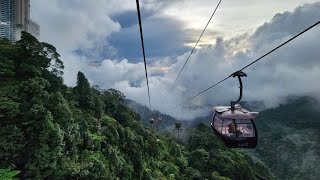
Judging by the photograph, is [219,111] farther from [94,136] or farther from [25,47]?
[25,47]

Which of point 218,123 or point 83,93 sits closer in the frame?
point 218,123

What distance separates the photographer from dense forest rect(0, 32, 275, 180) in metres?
36.7

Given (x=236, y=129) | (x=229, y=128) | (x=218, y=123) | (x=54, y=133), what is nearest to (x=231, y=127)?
(x=229, y=128)

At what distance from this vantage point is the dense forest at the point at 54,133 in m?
36.7

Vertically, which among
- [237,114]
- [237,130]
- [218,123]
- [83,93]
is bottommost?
[237,130]

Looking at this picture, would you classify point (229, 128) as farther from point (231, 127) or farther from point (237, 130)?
point (237, 130)

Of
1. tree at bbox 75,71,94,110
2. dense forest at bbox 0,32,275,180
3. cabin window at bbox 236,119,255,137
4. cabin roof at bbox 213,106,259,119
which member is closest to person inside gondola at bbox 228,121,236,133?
cabin window at bbox 236,119,255,137

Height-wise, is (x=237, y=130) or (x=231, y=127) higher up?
(x=231, y=127)

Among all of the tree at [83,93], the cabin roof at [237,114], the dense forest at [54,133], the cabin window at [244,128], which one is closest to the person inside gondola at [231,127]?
the cabin window at [244,128]

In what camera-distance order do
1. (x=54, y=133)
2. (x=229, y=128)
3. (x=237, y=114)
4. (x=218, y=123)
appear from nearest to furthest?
(x=237, y=114)
(x=229, y=128)
(x=218, y=123)
(x=54, y=133)

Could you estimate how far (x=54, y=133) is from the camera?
37.6m

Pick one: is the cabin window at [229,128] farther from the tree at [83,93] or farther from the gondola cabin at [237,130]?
the tree at [83,93]

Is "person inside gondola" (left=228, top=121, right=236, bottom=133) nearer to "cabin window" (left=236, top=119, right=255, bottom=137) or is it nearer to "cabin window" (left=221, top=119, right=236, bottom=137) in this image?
"cabin window" (left=221, top=119, right=236, bottom=137)

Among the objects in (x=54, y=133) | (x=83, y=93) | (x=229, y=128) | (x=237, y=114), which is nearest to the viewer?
(x=237, y=114)
